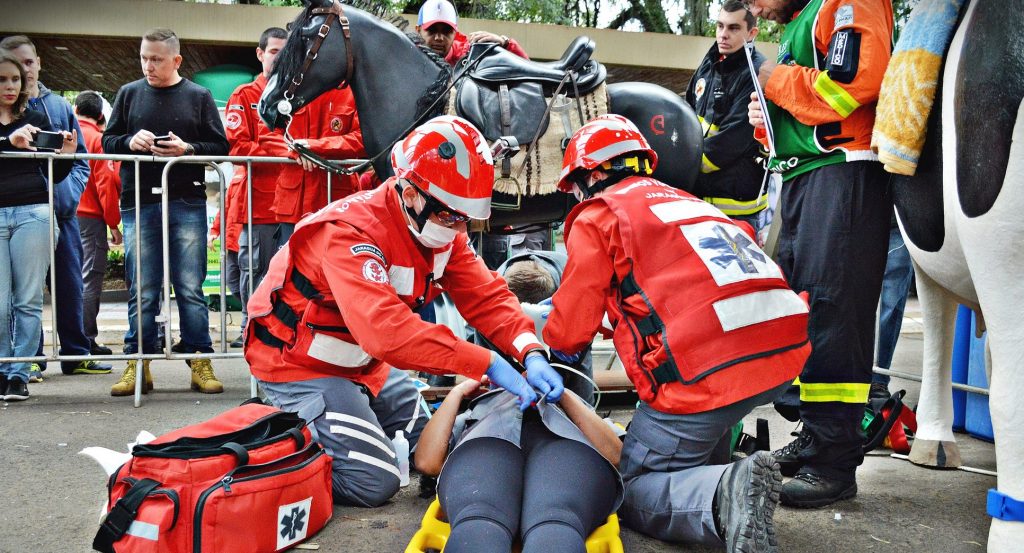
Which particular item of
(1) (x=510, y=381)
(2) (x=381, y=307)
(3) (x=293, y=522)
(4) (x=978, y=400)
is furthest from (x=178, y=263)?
(4) (x=978, y=400)

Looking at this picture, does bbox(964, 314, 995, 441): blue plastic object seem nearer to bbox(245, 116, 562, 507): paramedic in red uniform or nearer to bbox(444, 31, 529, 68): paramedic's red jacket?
bbox(245, 116, 562, 507): paramedic in red uniform

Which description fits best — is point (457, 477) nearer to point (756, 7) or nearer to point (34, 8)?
point (756, 7)

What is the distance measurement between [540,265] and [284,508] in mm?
2219

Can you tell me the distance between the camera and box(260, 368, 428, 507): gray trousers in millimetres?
3125

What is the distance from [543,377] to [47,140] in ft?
12.3

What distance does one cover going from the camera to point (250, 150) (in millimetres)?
5539

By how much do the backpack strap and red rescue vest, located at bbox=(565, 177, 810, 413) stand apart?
5.28 ft

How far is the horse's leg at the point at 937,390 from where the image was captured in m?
3.70

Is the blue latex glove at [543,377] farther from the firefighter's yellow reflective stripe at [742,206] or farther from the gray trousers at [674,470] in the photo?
the firefighter's yellow reflective stripe at [742,206]

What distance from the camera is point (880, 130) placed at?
2.95 meters

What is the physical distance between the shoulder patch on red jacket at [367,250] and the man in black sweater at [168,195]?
274cm

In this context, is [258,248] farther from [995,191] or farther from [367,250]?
[995,191]

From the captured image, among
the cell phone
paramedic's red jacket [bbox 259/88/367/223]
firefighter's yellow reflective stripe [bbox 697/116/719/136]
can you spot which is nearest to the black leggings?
paramedic's red jacket [bbox 259/88/367/223]

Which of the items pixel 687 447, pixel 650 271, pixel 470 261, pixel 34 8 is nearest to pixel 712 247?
pixel 650 271
